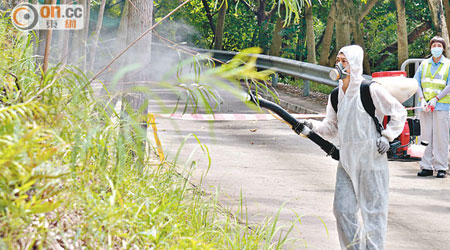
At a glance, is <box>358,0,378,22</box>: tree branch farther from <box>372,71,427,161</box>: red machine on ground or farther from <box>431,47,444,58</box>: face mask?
<box>372,71,427,161</box>: red machine on ground

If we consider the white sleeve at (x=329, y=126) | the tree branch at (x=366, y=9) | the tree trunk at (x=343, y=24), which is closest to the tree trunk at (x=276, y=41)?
the tree branch at (x=366, y=9)

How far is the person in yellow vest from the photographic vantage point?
10.9m

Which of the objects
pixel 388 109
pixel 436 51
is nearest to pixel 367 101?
pixel 388 109

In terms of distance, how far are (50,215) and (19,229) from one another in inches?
19.9

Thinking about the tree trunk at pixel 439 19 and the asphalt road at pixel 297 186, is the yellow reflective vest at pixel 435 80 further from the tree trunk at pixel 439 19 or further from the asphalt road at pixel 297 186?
the tree trunk at pixel 439 19

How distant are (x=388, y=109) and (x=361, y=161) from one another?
434mm

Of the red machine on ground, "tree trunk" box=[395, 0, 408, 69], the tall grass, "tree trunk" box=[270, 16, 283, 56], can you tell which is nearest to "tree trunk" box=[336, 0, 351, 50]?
"tree trunk" box=[395, 0, 408, 69]

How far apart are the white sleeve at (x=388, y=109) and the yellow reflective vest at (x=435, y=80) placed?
4.93m

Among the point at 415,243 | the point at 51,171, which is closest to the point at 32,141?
the point at 51,171

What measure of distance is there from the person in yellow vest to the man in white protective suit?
478 centimetres

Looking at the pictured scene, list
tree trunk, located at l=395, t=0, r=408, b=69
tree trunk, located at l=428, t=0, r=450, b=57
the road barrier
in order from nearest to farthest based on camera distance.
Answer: tree trunk, located at l=428, t=0, r=450, b=57 < the road barrier < tree trunk, located at l=395, t=0, r=408, b=69

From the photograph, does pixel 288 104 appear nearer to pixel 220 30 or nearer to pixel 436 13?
pixel 436 13

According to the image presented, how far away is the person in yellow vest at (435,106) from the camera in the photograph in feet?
35.8

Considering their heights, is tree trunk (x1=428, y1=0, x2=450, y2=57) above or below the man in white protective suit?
above
